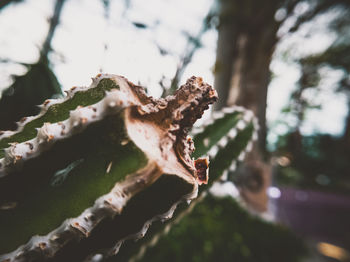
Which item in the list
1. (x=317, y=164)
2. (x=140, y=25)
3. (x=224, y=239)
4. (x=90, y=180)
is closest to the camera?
(x=90, y=180)

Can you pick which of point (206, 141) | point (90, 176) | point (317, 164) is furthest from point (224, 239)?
point (317, 164)

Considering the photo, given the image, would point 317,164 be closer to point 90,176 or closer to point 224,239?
point 224,239

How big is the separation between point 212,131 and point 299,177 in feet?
39.1

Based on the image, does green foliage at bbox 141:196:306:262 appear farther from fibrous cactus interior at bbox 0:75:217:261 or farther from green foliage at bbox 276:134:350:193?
green foliage at bbox 276:134:350:193

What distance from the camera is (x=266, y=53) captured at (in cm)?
230

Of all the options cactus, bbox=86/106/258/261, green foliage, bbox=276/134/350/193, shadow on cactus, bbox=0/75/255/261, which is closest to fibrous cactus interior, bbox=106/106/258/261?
cactus, bbox=86/106/258/261

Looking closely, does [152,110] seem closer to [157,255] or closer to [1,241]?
[1,241]

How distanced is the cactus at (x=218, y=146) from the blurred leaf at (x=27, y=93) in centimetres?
46

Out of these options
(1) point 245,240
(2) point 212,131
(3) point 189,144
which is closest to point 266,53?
(1) point 245,240

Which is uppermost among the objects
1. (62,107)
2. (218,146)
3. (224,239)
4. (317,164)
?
(62,107)

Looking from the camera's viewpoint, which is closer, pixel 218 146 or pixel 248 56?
pixel 218 146

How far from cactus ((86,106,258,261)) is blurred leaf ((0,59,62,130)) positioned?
18.0 inches

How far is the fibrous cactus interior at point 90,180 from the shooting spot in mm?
310

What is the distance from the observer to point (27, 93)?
706 millimetres
